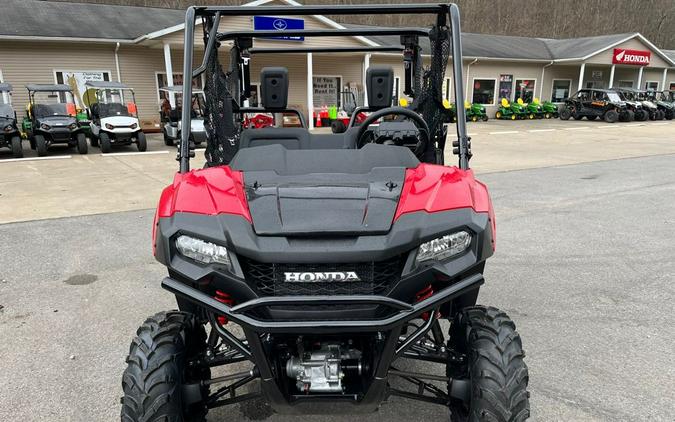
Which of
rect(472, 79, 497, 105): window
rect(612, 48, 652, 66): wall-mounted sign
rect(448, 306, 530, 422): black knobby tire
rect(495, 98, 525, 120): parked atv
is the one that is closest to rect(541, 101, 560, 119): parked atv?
rect(495, 98, 525, 120): parked atv

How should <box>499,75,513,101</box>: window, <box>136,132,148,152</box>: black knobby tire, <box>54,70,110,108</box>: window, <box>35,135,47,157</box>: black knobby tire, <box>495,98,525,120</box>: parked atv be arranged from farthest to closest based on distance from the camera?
<box>499,75,513,101</box>: window → <box>495,98,525,120</box>: parked atv → <box>54,70,110,108</box>: window → <box>136,132,148,152</box>: black knobby tire → <box>35,135,47,157</box>: black knobby tire

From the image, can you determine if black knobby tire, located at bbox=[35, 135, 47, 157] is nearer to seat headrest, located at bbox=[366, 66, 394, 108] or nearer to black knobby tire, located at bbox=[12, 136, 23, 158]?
black knobby tire, located at bbox=[12, 136, 23, 158]

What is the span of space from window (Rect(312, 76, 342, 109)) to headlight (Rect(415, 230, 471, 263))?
2153cm

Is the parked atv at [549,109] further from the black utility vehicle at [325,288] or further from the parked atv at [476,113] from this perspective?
the black utility vehicle at [325,288]

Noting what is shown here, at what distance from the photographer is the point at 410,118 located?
2.97 m

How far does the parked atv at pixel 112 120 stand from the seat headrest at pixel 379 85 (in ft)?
38.5

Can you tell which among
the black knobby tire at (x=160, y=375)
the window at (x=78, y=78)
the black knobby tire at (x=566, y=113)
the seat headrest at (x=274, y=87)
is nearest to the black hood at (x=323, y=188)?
the black knobby tire at (x=160, y=375)

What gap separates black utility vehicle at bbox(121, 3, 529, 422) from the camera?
177cm

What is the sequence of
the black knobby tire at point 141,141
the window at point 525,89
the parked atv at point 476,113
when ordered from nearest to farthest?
the black knobby tire at point 141,141, the parked atv at point 476,113, the window at point 525,89

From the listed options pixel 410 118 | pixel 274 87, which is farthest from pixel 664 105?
pixel 274 87

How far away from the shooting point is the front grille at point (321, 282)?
5.87ft

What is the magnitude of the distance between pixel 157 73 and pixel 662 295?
18.8m

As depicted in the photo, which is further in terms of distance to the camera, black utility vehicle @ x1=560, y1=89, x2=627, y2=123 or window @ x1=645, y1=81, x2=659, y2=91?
window @ x1=645, y1=81, x2=659, y2=91

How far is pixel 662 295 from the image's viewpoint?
4109mm
